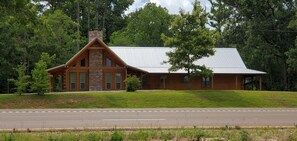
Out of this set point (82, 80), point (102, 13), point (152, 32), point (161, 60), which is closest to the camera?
point (82, 80)

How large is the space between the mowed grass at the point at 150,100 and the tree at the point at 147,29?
3800 cm

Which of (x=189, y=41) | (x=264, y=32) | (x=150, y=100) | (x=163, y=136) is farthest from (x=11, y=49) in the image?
(x=163, y=136)

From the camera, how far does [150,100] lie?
3203cm

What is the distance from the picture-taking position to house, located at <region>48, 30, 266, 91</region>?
4543cm

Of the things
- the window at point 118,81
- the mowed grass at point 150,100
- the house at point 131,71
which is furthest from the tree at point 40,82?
the window at point 118,81

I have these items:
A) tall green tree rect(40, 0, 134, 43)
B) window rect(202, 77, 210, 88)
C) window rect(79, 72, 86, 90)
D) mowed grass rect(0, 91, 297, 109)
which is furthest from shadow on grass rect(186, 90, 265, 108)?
tall green tree rect(40, 0, 134, 43)

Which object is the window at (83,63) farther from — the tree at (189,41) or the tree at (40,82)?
the tree at (40,82)

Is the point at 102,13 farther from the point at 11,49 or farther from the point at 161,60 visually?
the point at 11,49

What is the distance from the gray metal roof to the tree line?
3.44 meters

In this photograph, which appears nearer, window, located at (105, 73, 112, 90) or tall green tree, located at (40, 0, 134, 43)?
window, located at (105, 73, 112, 90)

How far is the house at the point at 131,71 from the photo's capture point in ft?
149

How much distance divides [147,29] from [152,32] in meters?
0.95

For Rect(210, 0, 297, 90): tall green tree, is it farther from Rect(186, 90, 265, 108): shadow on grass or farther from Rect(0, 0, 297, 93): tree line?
Rect(186, 90, 265, 108): shadow on grass

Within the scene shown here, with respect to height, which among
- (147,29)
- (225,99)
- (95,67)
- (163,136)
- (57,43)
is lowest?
(163,136)
